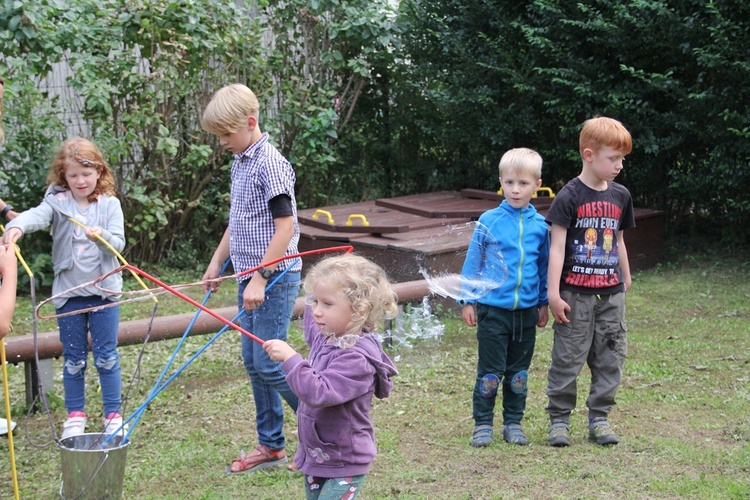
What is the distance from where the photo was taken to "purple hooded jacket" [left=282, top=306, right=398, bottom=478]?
2.70 m

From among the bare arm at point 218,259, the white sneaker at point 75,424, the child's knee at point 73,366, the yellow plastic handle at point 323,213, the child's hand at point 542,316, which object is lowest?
the white sneaker at point 75,424

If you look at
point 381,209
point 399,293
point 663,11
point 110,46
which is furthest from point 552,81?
point 110,46

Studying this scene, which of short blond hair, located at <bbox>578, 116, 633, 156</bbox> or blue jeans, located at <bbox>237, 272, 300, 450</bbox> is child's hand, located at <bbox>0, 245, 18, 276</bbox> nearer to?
blue jeans, located at <bbox>237, 272, 300, 450</bbox>

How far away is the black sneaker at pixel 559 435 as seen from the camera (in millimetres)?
4242

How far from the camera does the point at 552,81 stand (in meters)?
8.45

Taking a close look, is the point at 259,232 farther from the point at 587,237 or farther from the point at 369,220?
the point at 369,220

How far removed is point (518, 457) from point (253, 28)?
585cm

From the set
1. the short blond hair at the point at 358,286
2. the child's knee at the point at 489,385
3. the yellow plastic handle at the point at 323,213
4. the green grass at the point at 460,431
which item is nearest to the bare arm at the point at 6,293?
the short blond hair at the point at 358,286

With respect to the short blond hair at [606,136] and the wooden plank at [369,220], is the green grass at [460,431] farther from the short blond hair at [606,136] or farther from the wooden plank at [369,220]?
the short blond hair at [606,136]

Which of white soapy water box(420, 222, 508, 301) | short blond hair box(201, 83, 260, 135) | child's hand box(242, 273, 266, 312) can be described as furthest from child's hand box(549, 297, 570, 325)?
short blond hair box(201, 83, 260, 135)

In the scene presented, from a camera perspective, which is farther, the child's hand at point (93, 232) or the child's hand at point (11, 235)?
the child's hand at point (93, 232)

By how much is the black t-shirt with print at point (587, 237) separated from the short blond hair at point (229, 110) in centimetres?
150

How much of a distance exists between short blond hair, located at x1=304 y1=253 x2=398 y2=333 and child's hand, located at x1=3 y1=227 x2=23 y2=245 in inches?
49.1

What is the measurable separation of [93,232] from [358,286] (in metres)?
1.71
